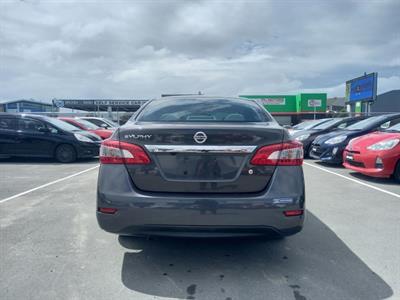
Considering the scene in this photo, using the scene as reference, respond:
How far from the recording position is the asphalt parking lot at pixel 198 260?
2541mm

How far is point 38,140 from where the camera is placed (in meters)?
9.83

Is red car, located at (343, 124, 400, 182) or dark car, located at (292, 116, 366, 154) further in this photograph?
dark car, located at (292, 116, 366, 154)

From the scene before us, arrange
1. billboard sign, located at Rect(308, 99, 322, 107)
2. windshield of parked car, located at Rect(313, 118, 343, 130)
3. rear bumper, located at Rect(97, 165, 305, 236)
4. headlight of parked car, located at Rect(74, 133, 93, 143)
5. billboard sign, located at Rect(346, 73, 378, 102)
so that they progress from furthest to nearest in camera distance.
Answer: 1. billboard sign, located at Rect(308, 99, 322, 107)
2. billboard sign, located at Rect(346, 73, 378, 102)
3. windshield of parked car, located at Rect(313, 118, 343, 130)
4. headlight of parked car, located at Rect(74, 133, 93, 143)
5. rear bumper, located at Rect(97, 165, 305, 236)

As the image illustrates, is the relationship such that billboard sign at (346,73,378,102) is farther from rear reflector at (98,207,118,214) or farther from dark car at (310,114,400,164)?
rear reflector at (98,207,118,214)

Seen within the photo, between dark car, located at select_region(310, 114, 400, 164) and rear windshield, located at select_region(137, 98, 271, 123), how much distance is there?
219 inches

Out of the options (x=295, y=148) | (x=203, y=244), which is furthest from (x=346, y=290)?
(x=203, y=244)

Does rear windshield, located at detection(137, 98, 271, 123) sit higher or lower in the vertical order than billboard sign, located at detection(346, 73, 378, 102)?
lower

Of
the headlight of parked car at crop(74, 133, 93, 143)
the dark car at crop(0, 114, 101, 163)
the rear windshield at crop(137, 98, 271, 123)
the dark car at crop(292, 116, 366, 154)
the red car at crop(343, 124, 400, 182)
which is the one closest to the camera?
the rear windshield at crop(137, 98, 271, 123)

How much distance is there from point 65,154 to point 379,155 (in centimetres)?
838

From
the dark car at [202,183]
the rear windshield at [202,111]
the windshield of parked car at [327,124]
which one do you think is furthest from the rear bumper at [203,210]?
the windshield of parked car at [327,124]

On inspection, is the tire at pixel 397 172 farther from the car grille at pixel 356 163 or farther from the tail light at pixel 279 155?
the tail light at pixel 279 155

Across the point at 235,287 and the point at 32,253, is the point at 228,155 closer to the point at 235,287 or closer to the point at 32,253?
the point at 235,287

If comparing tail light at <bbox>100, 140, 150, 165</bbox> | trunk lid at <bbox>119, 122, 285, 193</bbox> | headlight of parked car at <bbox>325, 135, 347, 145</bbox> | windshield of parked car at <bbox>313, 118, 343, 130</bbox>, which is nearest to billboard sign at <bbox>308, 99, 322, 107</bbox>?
windshield of parked car at <bbox>313, 118, 343, 130</bbox>

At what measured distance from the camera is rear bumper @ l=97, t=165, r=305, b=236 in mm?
2510
